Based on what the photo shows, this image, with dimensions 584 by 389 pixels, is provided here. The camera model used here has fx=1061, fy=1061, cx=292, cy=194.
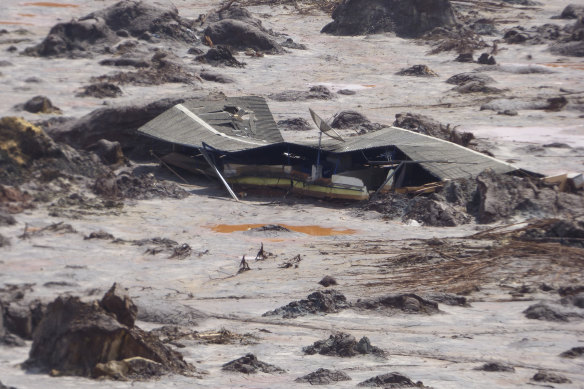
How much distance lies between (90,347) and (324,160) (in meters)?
12.9

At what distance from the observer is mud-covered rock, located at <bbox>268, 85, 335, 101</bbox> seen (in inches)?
1221

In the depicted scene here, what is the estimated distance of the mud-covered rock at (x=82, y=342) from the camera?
30.9 ft

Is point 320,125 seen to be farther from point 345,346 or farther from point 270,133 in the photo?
point 345,346

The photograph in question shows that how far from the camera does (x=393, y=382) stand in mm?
9586

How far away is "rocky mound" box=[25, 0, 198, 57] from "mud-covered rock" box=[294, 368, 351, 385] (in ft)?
89.7

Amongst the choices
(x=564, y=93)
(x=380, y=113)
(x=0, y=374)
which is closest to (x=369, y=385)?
(x=0, y=374)

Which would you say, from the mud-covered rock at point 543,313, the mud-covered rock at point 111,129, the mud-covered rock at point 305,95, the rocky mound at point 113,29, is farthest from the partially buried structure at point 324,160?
the rocky mound at point 113,29

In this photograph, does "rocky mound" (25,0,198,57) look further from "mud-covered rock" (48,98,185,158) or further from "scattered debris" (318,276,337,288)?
"scattered debris" (318,276,337,288)

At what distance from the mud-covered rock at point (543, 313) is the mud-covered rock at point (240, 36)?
2694 centimetres

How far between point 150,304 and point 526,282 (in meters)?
5.13

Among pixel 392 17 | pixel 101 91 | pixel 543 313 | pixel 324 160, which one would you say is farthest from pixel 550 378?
pixel 392 17

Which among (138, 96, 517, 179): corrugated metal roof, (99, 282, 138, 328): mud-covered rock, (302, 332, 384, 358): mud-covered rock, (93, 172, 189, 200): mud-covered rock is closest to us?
(99, 282, 138, 328): mud-covered rock

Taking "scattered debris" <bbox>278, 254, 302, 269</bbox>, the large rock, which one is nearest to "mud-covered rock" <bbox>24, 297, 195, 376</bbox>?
"scattered debris" <bbox>278, 254, 302, 269</bbox>

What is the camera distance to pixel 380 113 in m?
29.3
